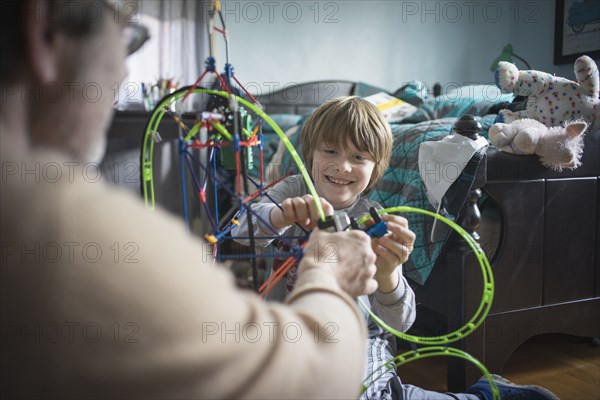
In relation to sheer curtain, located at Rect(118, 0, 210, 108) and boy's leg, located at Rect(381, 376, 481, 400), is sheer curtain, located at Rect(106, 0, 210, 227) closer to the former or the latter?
sheer curtain, located at Rect(118, 0, 210, 108)

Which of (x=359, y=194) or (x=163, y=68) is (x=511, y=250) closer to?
(x=359, y=194)

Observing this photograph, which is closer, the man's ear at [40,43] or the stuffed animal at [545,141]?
the man's ear at [40,43]

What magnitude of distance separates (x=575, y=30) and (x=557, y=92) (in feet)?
7.48

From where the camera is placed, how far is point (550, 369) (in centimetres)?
152

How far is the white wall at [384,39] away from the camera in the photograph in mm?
3406

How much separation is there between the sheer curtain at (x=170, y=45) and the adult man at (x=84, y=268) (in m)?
2.88

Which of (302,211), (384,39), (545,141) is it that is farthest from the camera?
(384,39)

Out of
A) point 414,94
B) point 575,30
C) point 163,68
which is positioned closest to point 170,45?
point 163,68

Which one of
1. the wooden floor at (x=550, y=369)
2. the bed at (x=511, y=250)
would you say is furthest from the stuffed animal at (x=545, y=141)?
the wooden floor at (x=550, y=369)

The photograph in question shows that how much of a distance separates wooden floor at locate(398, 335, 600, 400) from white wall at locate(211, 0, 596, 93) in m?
2.37

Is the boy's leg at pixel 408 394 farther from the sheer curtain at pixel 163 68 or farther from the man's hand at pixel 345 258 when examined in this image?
the sheer curtain at pixel 163 68

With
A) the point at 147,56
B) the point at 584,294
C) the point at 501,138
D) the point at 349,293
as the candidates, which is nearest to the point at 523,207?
the point at 501,138

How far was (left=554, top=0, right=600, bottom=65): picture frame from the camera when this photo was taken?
10.3ft

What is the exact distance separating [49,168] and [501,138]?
1.20 m
